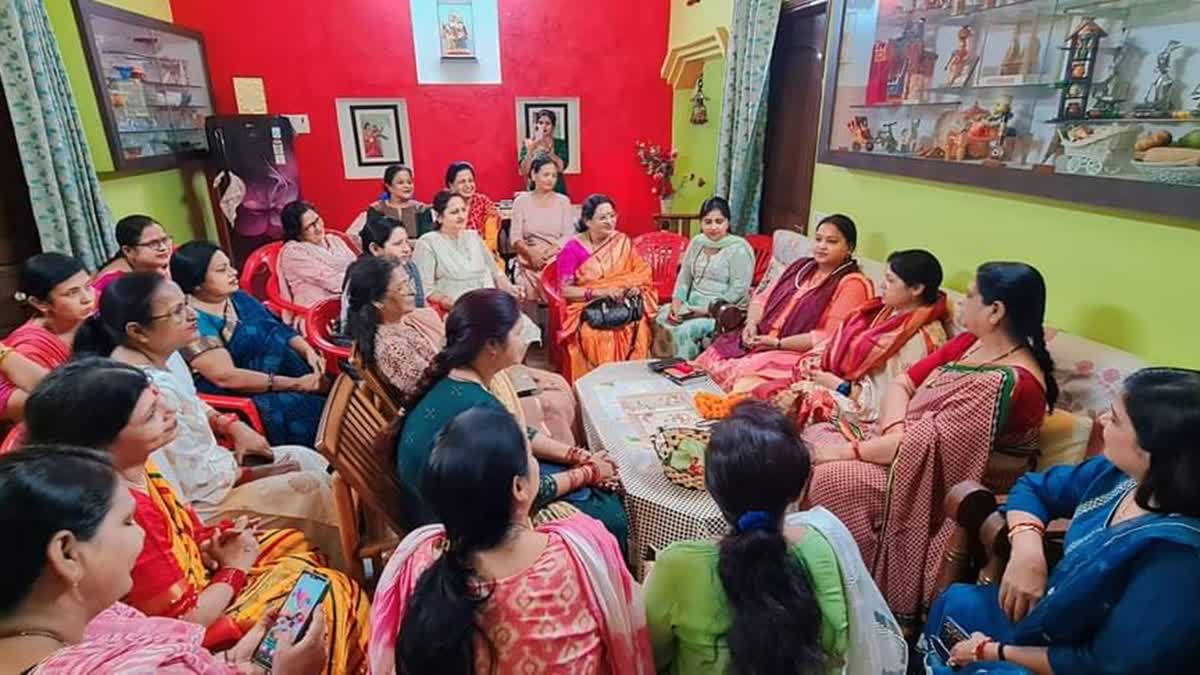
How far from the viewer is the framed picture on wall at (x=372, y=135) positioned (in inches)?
189

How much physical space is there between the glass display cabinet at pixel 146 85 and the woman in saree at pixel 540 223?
87.0 inches

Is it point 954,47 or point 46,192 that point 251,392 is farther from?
point 954,47

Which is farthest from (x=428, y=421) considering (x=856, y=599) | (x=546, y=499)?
(x=856, y=599)

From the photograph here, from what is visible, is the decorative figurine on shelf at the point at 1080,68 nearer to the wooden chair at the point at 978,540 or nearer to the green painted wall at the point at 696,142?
the wooden chair at the point at 978,540

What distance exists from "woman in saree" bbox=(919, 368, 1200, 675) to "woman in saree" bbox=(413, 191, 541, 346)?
7.88ft

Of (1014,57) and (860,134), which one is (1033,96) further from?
(860,134)

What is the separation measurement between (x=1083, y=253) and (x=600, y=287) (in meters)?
2.12

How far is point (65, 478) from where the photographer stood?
78 centimetres

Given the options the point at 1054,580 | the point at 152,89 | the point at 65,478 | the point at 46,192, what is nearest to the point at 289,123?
the point at 152,89

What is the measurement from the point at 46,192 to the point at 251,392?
50.0 inches

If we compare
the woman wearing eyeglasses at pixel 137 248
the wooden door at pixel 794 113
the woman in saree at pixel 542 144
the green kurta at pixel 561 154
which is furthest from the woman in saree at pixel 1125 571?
the green kurta at pixel 561 154

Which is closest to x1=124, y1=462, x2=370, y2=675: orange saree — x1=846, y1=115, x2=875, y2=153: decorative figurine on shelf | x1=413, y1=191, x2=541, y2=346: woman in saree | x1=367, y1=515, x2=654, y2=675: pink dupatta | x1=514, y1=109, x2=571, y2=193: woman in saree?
x1=367, y1=515, x2=654, y2=675: pink dupatta

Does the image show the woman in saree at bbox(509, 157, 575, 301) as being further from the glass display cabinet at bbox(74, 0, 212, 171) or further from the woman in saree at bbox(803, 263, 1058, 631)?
the woman in saree at bbox(803, 263, 1058, 631)

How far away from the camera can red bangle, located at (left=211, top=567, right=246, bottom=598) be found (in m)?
1.24
